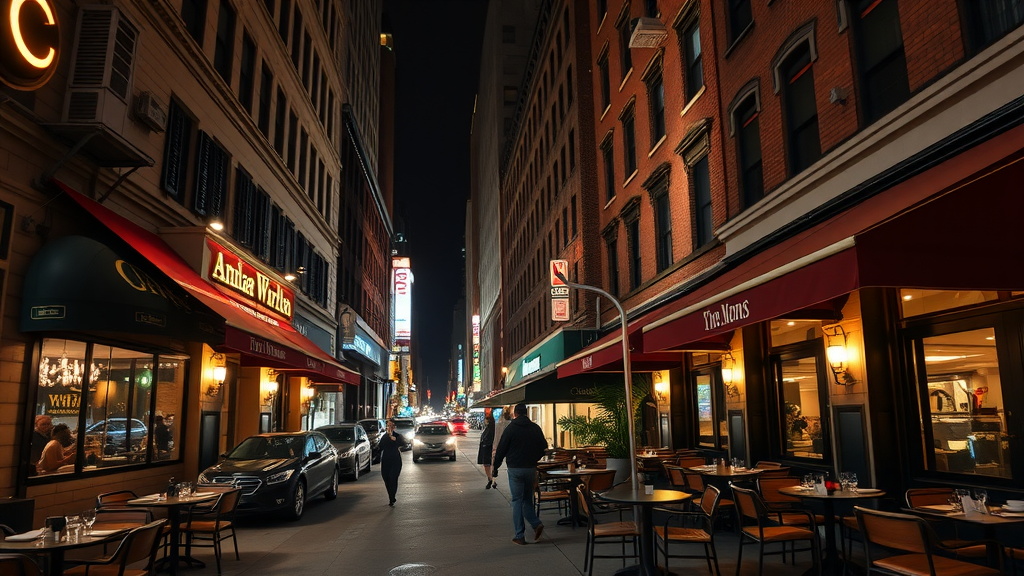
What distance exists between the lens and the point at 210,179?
1678cm

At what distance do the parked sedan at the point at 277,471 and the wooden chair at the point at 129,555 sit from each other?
5501 mm

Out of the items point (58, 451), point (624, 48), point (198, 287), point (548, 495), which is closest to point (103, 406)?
point (58, 451)

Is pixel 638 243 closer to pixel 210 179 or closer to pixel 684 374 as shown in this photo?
pixel 684 374

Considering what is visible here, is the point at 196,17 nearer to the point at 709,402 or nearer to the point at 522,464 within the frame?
the point at 522,464

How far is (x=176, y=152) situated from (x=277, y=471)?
7282 millimetres

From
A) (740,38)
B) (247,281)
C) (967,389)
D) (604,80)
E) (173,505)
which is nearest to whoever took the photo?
(967,389)

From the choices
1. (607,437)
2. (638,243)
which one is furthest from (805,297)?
(638,243)

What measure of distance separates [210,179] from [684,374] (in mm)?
12667

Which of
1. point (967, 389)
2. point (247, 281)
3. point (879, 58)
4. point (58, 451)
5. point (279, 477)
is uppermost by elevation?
point (879, 58)

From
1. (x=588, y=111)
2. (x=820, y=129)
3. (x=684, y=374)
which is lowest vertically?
(x=684, y=374)

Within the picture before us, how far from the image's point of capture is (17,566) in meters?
5.26

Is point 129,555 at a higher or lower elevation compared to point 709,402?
lower

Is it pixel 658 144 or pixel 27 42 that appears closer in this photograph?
pixel 27 42

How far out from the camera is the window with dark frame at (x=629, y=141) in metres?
20.9
